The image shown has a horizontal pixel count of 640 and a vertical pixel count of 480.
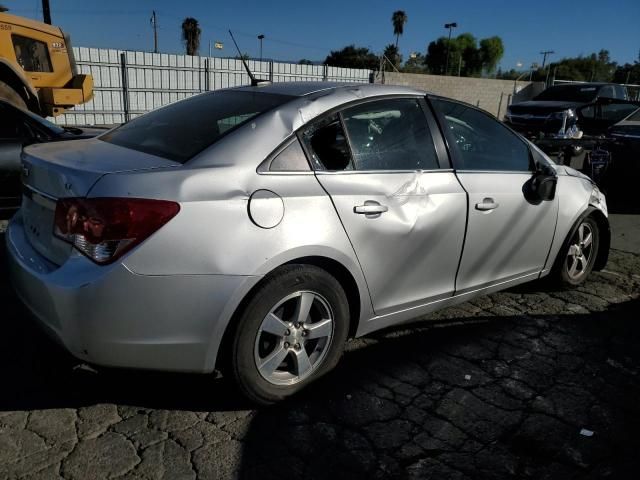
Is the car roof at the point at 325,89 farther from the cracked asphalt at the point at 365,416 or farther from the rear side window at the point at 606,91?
the rear side window at the point at 606,91

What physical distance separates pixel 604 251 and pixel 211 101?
3.48 m

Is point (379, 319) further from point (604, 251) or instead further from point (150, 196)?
point (604, 251)

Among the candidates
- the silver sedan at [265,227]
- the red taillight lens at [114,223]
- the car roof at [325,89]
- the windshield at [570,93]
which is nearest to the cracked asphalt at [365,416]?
the silver sedan at [265,227]

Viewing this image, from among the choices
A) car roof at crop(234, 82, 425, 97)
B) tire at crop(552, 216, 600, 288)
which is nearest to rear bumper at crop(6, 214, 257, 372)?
car roof at crop(234, 82, 425, 97)

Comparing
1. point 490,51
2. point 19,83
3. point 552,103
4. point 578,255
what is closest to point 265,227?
point 578,255

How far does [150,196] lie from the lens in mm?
2244

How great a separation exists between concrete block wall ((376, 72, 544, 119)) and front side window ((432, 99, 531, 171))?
20422mm

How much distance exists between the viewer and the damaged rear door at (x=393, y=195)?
2762 mm

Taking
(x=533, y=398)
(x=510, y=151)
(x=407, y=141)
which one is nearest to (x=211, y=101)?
(x=407, y=141)

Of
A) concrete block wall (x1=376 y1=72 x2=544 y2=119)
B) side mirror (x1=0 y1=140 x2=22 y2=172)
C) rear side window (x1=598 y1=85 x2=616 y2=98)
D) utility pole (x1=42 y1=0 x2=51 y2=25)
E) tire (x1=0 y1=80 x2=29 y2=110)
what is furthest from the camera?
concrete block wall (x1=376 y1=72 x2=544 y2=119)

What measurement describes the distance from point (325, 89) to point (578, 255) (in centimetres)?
261

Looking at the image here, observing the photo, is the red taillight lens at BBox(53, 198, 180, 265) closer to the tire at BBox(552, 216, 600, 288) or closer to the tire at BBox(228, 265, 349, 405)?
the tire at BBox(228, 265, 349, 405)

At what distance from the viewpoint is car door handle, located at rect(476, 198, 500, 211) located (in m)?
3.30

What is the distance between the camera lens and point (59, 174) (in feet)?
8.00
